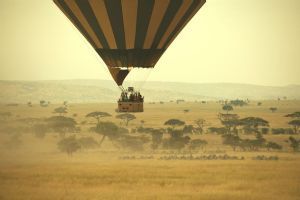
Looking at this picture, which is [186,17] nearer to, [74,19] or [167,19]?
[167,19]

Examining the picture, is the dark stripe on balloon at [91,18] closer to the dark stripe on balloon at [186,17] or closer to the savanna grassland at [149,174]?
the dark stripe on balloon at [186,17]

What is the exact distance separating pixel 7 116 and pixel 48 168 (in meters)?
56.8

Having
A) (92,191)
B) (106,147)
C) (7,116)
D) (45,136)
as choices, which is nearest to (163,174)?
(92,191)

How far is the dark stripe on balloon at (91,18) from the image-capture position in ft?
64.7

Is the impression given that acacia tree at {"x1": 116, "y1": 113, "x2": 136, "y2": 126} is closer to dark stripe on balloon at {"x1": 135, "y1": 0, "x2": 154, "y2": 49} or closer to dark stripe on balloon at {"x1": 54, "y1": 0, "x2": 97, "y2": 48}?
dark stripe on balloon at {"x1": 54, "y1": 0, "x2": 97, "y2": 48}

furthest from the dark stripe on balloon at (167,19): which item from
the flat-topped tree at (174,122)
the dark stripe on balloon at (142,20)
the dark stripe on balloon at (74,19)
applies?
the flat-topped tree at (174,122)

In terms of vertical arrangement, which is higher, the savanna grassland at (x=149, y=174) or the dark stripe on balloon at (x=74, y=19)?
the dark stripe on balloon at (x=74, y=19)

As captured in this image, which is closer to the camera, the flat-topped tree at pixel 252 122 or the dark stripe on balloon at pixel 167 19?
the dark stripe on balloon at pixel 167 19

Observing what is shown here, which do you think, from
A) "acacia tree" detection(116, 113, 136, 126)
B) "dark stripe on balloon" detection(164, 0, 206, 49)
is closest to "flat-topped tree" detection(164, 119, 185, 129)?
"acacia tree" detection(116, 113, 136, 126)

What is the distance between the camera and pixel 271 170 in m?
35.2

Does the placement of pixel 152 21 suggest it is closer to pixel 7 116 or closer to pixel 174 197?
pixel 174 197

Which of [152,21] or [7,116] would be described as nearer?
[152,21]

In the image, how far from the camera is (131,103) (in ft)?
60.9

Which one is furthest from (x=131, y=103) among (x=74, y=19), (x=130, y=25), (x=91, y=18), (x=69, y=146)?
(x=69, y=146)
